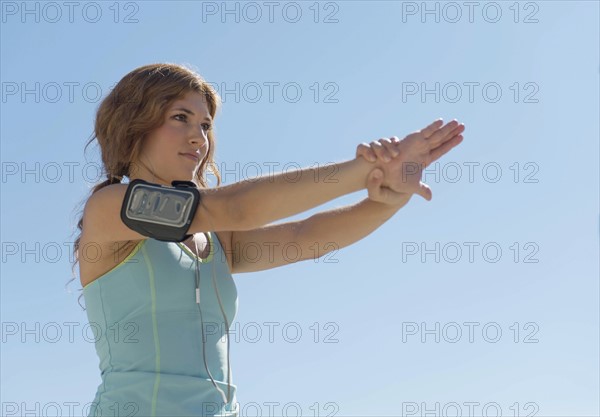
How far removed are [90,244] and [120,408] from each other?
0.72m

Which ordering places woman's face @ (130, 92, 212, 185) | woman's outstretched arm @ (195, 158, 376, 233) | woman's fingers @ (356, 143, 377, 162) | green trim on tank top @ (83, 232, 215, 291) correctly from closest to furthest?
woman's outstretched arm @ (195, 158, 376, 233), woman's fingers @ (356, 143, 377, 162), green trim on tank top @ (83, 232, 215, 291), woman's face @ (130, 92, 212, 185)

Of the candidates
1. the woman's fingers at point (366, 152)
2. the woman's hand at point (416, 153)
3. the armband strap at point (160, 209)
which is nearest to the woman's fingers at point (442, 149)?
the woman's hand at point (416, 153)

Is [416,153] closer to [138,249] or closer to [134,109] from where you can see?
[138,249]

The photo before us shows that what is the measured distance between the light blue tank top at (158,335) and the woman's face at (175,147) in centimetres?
40

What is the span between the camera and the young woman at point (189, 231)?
336 cm

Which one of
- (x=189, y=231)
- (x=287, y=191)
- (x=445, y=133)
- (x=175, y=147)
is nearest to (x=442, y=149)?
(x=445, y=133)

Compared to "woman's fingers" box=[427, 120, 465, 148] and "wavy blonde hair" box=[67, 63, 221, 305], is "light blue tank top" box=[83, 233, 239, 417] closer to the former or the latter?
"wavy blonde hair" box=[67, 63, 221, 305]

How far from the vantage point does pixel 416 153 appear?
3.57 m

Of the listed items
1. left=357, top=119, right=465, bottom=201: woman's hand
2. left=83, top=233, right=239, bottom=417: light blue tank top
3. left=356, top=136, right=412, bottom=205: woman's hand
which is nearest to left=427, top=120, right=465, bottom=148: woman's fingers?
left=357, top=119, right=465, bottom=201: woman's hand

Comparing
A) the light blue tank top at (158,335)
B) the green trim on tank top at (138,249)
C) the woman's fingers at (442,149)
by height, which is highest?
the woman's fingers at (442,149)

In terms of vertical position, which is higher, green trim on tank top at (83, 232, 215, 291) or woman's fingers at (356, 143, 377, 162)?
woman's fingers at (356, 143, 377, 162)

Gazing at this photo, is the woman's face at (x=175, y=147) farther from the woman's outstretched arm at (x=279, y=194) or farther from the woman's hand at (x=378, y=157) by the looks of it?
the woman's hand at (x=378, y=157)

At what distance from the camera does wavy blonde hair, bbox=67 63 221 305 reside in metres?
4.07

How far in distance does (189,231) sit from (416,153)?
938mm
